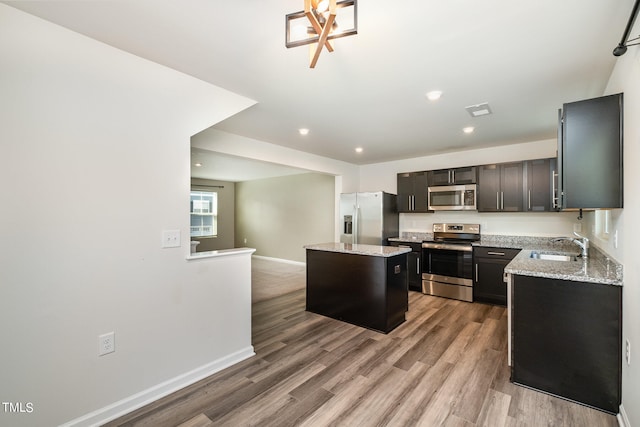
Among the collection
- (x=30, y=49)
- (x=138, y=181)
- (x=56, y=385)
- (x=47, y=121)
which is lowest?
(x=56, y=385)

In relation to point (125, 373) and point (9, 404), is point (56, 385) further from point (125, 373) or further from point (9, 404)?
point (125, 373)

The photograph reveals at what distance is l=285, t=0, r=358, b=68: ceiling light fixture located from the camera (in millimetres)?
1094

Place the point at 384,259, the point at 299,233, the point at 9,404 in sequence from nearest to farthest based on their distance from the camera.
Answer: the point at 9,404 < the point at 384,259 < the point at 299,233

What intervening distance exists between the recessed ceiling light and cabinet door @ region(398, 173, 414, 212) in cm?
268

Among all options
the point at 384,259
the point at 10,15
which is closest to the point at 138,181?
the point at 10,15

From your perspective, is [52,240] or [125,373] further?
[125,373]

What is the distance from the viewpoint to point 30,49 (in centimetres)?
158

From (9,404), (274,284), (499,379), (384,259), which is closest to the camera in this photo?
(9,404)

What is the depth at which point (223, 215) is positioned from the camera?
8.72m

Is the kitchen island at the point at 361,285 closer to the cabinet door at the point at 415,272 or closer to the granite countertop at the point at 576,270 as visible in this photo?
the granite countertop at the point at 576,270

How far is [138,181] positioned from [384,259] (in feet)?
7.96

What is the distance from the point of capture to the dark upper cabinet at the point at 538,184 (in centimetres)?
389

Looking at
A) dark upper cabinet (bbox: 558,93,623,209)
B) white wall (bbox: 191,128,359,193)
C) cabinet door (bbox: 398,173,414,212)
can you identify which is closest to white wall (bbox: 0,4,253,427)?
white wall (bbox: 191,128,359,193)

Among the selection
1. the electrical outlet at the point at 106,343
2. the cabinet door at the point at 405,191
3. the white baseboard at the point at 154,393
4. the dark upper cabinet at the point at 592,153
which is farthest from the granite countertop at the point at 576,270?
the electrical outlet at the point at 106,343
